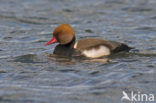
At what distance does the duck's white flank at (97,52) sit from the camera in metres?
10.6

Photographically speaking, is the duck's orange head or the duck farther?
the duck's orange head

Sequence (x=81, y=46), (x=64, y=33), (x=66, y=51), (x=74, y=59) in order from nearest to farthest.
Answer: (x=74, y=59) → (x=81, y=46) → (x=66, y=51) → (x=64, y=33)

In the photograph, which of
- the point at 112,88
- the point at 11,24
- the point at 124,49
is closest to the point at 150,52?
the point at 124,49

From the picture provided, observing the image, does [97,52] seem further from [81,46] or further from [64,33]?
[64,33]

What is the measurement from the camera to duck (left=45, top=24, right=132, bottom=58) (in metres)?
10.6

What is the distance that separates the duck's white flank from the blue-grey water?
296 millimetres

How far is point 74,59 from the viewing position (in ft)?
34.6

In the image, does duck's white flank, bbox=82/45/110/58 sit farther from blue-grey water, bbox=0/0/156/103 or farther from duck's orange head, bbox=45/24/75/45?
duck's orange head, bbox=45/24/75/45

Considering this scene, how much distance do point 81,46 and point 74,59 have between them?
371mm

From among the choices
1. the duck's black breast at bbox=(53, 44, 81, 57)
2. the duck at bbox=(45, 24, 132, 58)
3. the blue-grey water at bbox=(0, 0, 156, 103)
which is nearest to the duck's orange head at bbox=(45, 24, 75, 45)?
the duck at bbox=(45, 24, 132, 58)

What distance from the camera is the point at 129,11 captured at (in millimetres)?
16844

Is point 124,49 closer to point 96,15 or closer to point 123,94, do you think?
point 123,94

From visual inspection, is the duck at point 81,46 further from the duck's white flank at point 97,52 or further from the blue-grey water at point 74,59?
the blue-grey water at point 74,59

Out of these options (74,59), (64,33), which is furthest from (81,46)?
(64,33)
